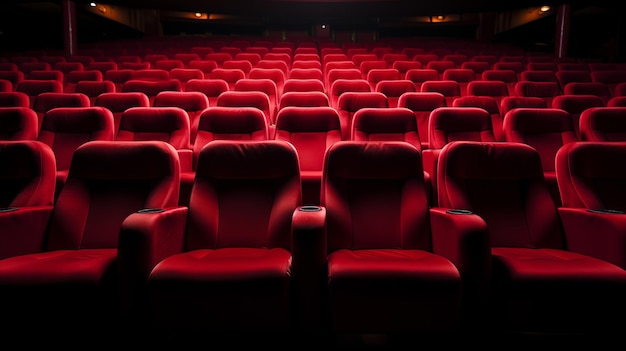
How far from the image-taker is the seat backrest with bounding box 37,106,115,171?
6.58 feet

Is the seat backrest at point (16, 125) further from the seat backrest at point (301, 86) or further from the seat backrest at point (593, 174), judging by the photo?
the seat backrest at point (593, 174)

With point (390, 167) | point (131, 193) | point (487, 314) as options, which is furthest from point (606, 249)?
point (131, 193)

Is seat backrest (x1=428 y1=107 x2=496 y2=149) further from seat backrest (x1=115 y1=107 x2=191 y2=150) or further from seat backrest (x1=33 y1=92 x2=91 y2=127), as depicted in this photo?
seat backrest (x1=33 y1=92 x2=91 y2=127)

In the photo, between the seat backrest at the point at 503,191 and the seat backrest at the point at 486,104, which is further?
the seat backrest at the point at 486,104

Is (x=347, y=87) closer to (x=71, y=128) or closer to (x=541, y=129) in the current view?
(x=541, y=129)

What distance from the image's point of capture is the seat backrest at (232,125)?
205 cm

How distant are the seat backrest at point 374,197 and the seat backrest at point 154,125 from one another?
3.08 ft

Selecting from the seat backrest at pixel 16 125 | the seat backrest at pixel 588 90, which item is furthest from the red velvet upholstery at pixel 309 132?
the seat backrest at pixel 588 90

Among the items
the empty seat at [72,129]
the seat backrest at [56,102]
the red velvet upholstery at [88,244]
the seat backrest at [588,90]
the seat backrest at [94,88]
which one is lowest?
the red velvet upholstery at [88,244]

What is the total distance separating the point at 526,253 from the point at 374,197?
1.58 feet

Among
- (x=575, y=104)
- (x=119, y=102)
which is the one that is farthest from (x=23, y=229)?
(x=575, y=104)

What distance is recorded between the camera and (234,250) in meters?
1.32

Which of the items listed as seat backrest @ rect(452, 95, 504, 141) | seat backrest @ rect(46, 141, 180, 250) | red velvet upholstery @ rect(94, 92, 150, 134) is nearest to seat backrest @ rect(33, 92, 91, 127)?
red velvet upholstery @ rect(94, 92, 150, 134)

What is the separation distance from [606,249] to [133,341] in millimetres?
1314
